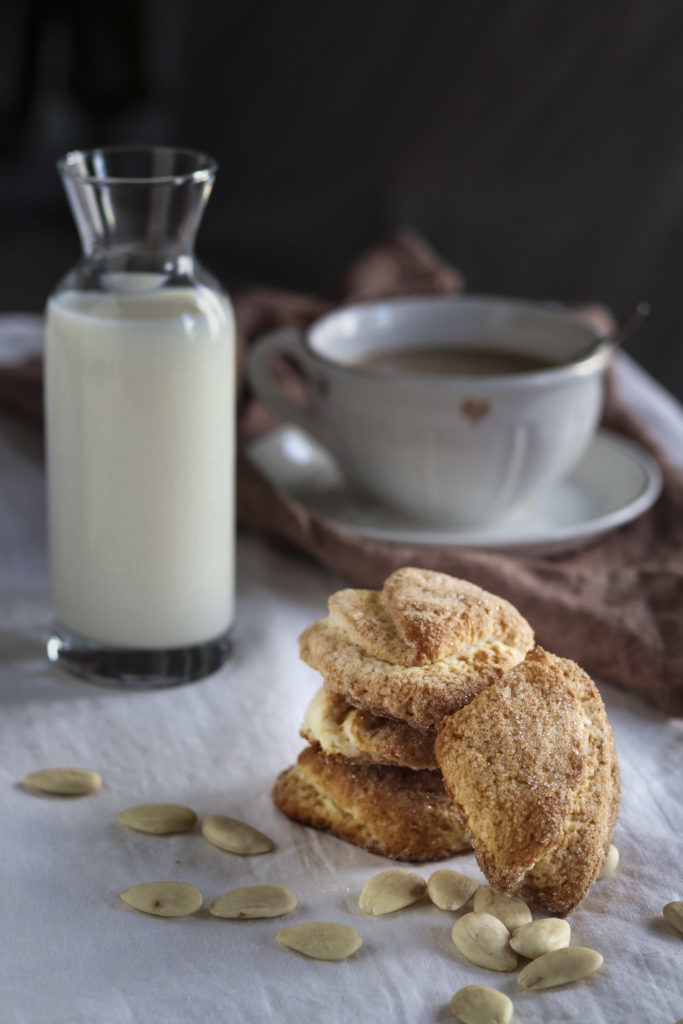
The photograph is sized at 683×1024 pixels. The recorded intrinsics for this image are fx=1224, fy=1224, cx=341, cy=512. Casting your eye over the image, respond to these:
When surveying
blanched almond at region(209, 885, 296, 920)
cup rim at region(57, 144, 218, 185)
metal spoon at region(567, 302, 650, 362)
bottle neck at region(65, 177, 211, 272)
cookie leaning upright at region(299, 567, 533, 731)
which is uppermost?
cup rim at region(57, 144, 218, 185)

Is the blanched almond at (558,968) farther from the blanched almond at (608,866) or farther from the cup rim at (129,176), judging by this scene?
the cup rim at (129,176)

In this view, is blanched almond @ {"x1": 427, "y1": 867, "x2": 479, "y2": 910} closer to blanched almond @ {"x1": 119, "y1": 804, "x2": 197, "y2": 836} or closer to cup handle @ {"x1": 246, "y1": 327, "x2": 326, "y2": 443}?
blanched almond @ {"x1": 119, "y1": 804, "x2": 197, "y2": 836}

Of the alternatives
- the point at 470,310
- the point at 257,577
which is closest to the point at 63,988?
the point at 257,577

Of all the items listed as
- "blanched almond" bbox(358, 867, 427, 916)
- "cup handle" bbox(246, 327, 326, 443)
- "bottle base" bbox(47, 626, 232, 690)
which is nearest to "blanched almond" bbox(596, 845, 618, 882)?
"blanched almond" bbox(358, 867, 427, 916)

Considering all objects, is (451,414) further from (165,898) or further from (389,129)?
(389,129)

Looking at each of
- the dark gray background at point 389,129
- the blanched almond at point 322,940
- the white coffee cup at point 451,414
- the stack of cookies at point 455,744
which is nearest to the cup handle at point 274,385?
the white coffee cup at point 451,414
